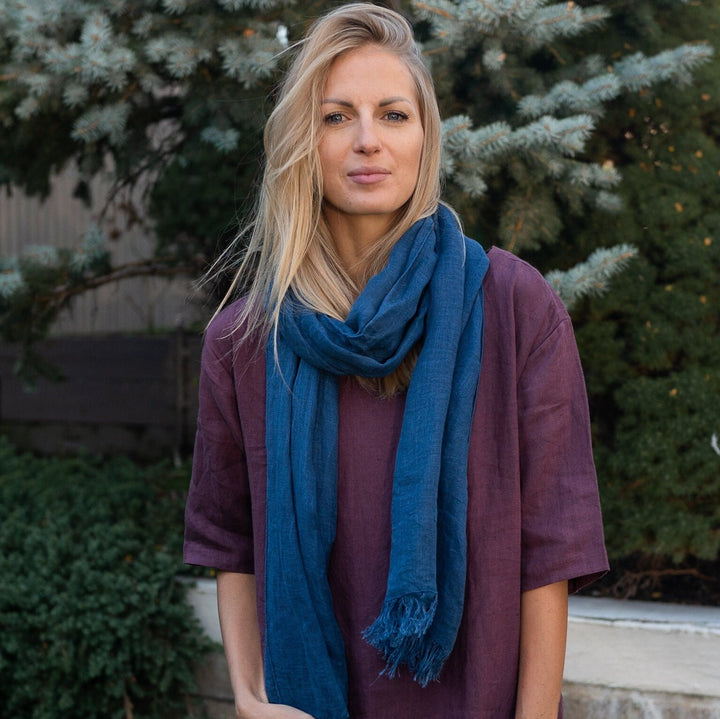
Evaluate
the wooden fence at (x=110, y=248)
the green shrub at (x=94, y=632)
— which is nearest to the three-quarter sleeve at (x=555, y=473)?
the green shrub at (x=94, y=632)

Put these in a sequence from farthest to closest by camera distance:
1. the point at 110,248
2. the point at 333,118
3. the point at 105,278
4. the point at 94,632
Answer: the point at 110,248
the point at 105,278
the point at 94,632
the point at 333,118

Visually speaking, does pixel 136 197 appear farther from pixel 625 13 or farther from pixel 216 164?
pixel 625 13

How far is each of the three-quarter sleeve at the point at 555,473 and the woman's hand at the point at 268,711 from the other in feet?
1.72

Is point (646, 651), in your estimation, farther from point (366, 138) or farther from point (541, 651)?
point (366, 138)

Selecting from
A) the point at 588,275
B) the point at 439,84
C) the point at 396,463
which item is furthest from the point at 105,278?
the point at 396,463

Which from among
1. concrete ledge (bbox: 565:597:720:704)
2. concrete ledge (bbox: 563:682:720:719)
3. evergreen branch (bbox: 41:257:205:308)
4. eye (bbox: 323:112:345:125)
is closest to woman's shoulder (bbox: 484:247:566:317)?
eye (bbox: 323:112:345:125)

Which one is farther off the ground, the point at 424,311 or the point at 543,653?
the point at 424,311

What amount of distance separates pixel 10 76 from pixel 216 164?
138 cm

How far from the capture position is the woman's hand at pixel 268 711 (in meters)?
1.83

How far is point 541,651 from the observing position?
5.68ft

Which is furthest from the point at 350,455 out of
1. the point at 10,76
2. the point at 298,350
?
the point at 10,76

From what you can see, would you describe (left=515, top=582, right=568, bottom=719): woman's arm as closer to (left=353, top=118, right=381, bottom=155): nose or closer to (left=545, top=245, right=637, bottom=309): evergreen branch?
(left=353, top=118, right=381, bottom=155): nose

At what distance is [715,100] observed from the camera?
12.1 ft

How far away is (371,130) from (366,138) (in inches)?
1.0
